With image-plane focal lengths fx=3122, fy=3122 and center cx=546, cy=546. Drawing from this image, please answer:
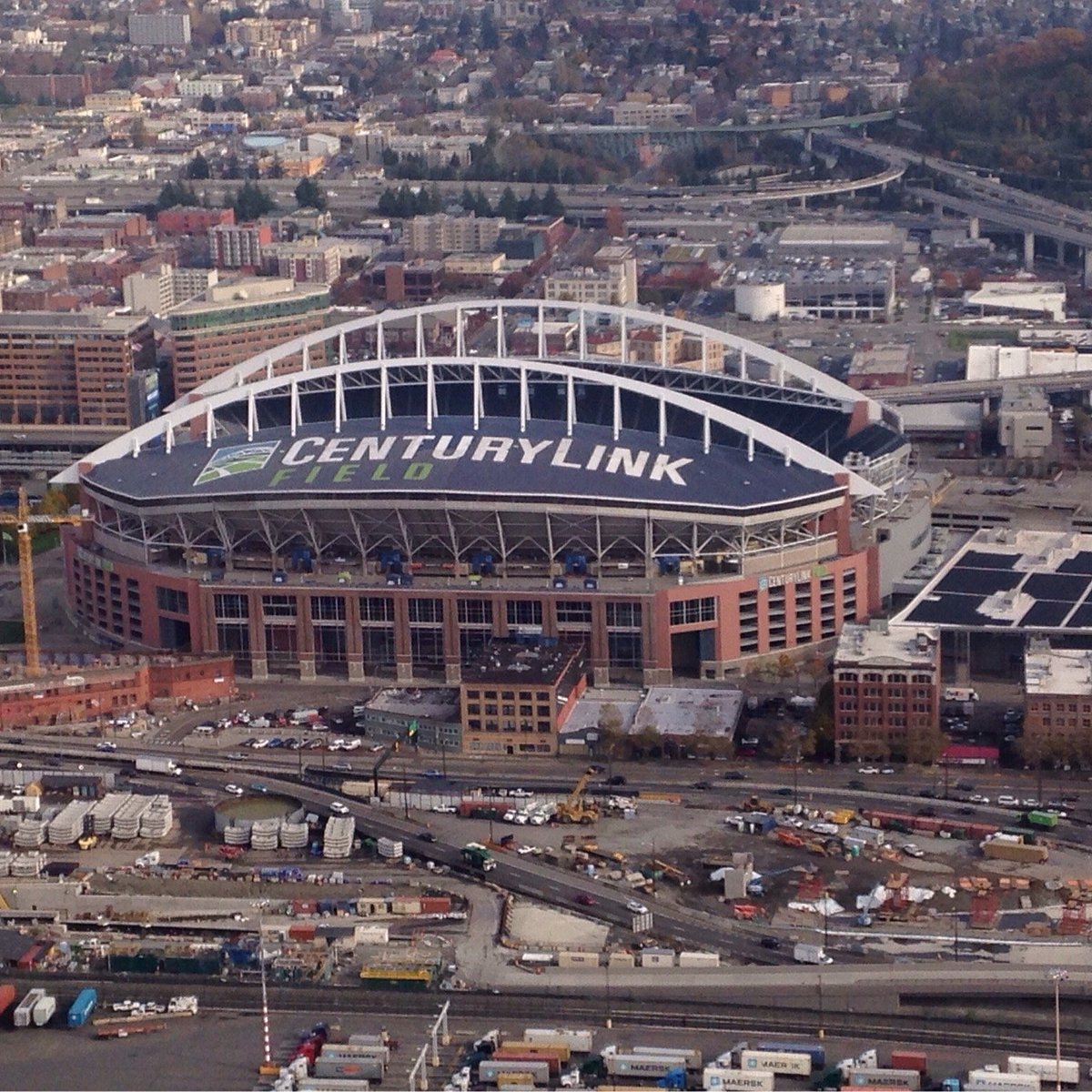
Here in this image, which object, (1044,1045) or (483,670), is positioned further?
(483,670)

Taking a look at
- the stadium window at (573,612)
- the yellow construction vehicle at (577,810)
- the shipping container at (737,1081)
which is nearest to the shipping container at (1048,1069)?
the shipping container at (737,1081)

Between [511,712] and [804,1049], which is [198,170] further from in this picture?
[804,1049]

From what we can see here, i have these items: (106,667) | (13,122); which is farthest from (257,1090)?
(13,122)

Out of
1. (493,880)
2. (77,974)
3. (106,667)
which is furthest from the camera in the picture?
(106,667)

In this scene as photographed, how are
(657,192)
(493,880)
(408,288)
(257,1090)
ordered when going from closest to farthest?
(257,1090) → (493,880) → (408,288) → (657,192)

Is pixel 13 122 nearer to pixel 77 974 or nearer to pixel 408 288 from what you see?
pixel 408 288

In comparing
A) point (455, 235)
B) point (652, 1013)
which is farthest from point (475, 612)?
point (455, 235)
